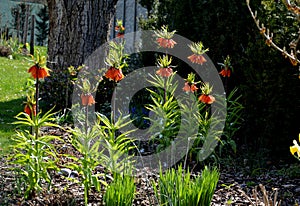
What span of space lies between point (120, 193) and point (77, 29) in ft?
12.1

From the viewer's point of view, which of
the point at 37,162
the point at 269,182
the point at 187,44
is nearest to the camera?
the point at 37,162

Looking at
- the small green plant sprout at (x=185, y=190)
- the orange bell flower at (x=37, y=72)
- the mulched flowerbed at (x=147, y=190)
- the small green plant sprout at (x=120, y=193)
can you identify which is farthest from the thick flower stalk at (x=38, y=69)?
the small green plant sprout at (x=185, y=190)

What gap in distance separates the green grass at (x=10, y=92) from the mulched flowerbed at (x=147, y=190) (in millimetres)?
681

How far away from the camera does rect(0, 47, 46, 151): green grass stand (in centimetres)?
519

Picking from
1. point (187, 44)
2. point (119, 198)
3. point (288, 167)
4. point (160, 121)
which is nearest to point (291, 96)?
point (288, 167)

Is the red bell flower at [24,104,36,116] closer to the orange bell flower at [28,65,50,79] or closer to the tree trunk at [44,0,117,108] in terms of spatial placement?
the orange bell flower at [28,65,50,79]

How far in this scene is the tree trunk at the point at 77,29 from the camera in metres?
6.06

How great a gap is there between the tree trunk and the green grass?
42 cm

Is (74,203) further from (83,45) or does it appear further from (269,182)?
(83,45)

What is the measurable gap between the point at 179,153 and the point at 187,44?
6.21ft

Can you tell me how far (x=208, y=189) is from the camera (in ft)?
9.20

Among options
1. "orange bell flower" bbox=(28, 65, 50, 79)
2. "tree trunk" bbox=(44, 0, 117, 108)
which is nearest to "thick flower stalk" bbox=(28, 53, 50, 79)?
"orange bell flower" bbox=(28, 65, 50, 79)

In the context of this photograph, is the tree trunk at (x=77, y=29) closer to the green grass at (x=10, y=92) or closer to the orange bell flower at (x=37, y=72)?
the green grass at (x=10, y=92)

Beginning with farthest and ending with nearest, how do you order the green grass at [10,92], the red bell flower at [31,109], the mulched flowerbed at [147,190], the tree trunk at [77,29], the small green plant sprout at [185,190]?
1. the tree trunk at [77,29]
2. the green grass at [10,92]
3. the mulched flowerbed at [147,190]
4. the red bell flower at [31,109]
5. the small green plant sprout at [185,190]
